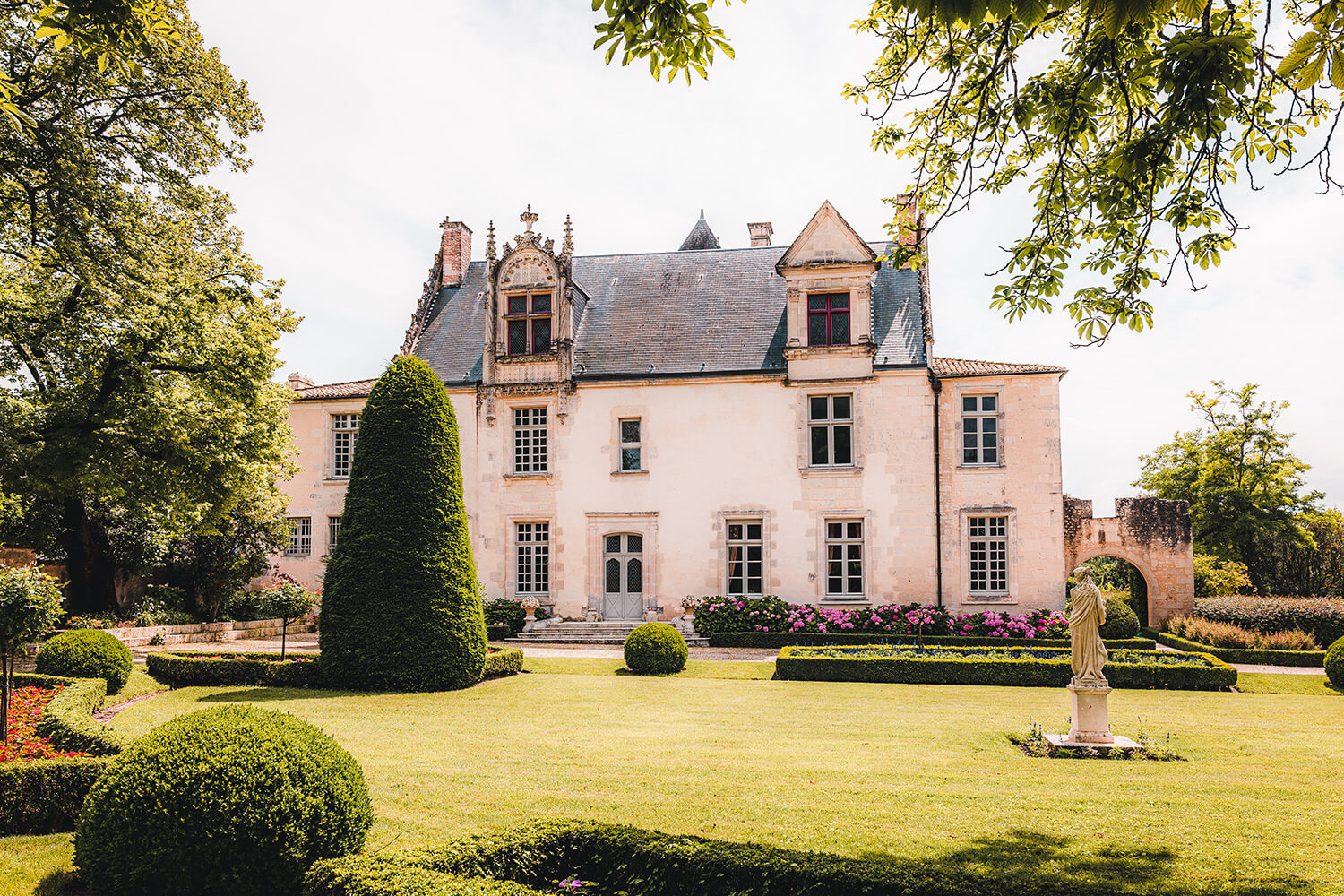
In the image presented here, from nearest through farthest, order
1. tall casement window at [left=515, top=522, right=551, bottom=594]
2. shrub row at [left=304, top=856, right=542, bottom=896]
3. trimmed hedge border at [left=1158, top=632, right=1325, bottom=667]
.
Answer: shrub row at [left=304, top=856, right=542, bottom=896] < trimmed hedge border at [left=1158, top=632, right=1325, bottom=667] < tall casement window at [left=515, top=522, right=551, bottom=594]

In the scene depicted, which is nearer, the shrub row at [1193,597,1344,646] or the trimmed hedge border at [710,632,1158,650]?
the trimmed hedge border at [710,632,1158,650]

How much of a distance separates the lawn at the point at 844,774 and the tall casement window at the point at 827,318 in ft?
39.2

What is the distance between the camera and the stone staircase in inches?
897

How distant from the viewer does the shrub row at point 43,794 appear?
648 cm

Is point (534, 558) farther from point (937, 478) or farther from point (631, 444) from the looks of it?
point (937, 478)

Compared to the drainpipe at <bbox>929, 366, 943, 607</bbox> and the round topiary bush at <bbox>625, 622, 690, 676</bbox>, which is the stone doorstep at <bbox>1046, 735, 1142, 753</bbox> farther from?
the drainpipe at <bbox>929, 366, 943, 607</bbox>

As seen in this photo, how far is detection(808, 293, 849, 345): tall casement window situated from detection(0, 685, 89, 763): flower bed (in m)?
18.6

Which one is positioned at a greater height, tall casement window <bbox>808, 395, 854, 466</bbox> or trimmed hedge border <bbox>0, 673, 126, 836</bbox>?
tall casement window <bbox>808, 395, 854, 466</bbox>

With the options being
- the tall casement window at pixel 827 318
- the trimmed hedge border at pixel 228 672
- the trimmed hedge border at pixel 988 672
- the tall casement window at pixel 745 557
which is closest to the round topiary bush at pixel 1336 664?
the trimmed hedge border at pixel 988 672

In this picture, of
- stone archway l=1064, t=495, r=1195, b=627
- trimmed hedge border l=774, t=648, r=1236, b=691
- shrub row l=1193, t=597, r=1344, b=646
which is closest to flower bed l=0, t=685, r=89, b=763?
trimmed hedge border l=774, t=648, r=1236, b=691

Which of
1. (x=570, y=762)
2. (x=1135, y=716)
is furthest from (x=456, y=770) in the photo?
(x=1135, y=716)

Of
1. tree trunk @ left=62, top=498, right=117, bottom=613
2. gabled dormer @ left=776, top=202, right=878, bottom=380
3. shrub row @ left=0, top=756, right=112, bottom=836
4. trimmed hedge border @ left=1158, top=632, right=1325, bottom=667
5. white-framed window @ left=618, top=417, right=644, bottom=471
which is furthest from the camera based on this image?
white-framed window @ left=618, top=417, right=644, bottom=471

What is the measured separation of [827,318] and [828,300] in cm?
52

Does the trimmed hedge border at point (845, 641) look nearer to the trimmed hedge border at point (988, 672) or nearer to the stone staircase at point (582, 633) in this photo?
the stone staircase at point (582, 633)
